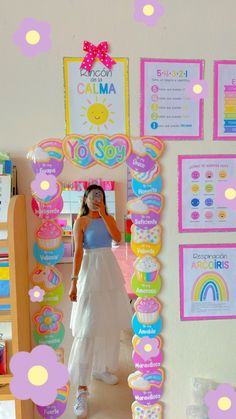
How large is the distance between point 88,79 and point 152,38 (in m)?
0.27

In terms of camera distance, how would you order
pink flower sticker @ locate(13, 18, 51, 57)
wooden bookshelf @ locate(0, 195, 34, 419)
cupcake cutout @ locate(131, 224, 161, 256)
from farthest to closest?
cupcake cutout @ locate(131, 224, 161, 256) → pink flower sticker @ locate(13, 18, 51, 57) → wooden bookshelf @ locate(0, 195, 34, 419)

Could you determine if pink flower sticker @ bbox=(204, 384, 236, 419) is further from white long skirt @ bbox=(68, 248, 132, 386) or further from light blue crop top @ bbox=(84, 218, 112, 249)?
light blue crop top @ bbox=(84, 218, 112, 249)

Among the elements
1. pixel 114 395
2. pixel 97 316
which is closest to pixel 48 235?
pixel 97 316

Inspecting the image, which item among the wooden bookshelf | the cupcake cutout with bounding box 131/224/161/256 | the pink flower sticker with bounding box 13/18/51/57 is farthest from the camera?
the cupcake cutout with bounding box 131/224/161/256

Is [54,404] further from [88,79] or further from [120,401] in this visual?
[88,79]

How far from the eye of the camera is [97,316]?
59.5 inches

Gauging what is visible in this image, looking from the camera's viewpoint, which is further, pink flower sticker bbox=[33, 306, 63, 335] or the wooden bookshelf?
pink flower sticker bbox=[33, 306, 63, 335]

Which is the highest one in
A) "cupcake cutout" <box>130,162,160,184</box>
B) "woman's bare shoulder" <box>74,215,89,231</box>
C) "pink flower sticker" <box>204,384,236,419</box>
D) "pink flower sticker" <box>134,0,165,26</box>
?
"pink flower sticker" <box>134,0,165,26</box>

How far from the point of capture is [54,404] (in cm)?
153

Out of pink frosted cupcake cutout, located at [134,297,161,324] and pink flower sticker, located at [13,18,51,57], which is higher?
pink flower sticker, located at [13,18,51,57]

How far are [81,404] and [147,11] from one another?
4.75ft

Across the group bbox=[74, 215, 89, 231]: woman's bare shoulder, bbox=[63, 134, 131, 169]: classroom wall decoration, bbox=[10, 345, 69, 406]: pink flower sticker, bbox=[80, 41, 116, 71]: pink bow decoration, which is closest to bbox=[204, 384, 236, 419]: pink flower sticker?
bbox=[10, 345, 69, 406]: pink flower sticker

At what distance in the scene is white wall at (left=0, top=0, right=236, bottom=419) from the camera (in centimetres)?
140

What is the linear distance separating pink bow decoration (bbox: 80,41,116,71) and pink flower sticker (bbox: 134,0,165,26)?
154mm
